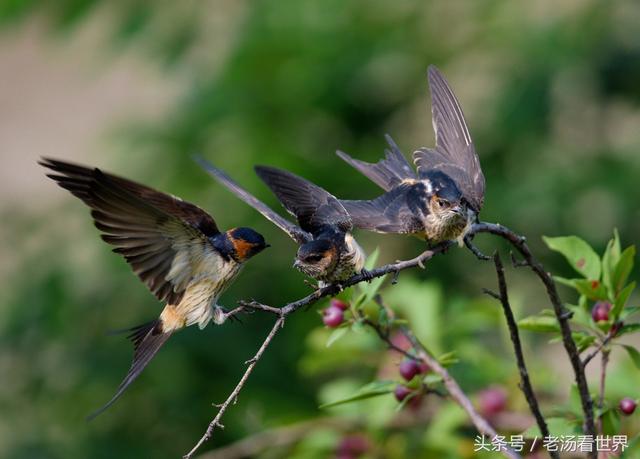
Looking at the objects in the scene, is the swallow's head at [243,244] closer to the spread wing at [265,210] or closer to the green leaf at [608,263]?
the spread wing at [265,210]

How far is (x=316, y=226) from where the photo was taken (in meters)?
2.77

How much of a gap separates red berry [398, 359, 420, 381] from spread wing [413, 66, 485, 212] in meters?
0.55

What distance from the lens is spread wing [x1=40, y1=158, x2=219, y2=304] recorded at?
2.52 meters

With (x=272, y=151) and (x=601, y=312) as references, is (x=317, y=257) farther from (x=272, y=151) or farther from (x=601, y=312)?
(x=272, y=151)

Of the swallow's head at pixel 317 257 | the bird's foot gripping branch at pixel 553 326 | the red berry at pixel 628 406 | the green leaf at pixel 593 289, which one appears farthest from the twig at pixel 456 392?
the swallow's head at pixel 317 257

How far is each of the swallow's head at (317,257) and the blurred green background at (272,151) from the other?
2.47 m

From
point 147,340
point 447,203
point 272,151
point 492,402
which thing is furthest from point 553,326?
point 272,151

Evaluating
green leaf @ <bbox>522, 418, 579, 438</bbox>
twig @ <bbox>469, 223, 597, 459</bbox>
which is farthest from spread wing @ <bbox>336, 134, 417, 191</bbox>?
green leaf @ <bbox>522, 418, 579, 438</bbox>

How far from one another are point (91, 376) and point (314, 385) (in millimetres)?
1247

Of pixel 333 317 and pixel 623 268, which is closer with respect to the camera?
pixel 623 268

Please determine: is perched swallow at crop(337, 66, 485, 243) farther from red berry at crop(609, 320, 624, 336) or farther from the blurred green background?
the blurred green background

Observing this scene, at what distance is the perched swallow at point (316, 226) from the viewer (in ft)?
8.52

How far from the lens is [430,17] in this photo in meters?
5.98

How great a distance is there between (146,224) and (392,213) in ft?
2.23
